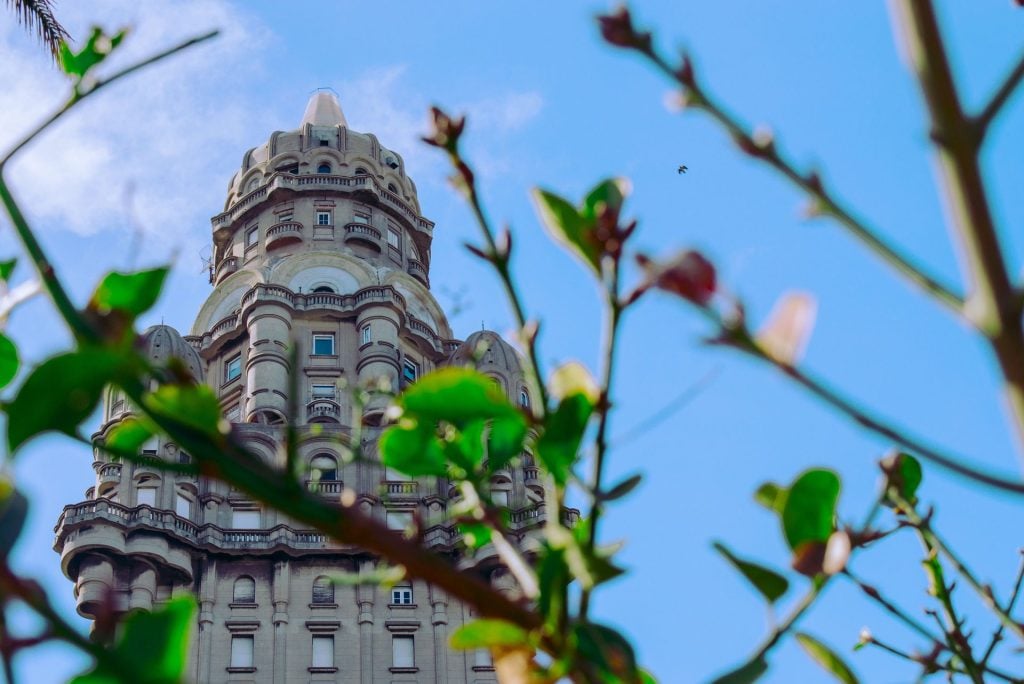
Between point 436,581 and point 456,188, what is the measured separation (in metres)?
0.54

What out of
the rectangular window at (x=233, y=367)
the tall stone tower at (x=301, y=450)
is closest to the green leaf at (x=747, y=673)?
the tall stone tower at (x=301, y=450)

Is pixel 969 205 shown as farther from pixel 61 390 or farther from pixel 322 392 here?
pixel 322 392

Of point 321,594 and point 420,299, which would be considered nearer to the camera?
point 321,594

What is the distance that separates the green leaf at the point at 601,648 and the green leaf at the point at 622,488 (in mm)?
135

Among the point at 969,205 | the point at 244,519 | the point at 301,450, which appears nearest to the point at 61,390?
the point at 969,205

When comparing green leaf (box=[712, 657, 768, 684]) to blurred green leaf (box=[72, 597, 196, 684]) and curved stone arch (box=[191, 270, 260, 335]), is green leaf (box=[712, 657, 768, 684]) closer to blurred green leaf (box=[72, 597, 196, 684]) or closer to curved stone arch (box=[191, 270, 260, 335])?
blurred green leaf (box=[72, 597, 196, 684])

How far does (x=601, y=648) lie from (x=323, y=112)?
168 feet

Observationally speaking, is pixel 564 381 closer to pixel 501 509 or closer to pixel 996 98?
pixel 501 509

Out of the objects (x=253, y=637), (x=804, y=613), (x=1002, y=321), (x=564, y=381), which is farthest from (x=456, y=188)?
(x=253, y=637)

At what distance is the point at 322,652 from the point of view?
3394 centimetres

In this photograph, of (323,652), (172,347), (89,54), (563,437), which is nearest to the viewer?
(563,437)

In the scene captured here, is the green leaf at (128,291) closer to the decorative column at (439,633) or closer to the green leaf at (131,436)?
the green leaf at (131,436)

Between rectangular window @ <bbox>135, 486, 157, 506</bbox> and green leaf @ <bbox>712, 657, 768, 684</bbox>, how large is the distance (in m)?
35.9

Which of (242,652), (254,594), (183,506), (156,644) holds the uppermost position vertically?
(183,506)
